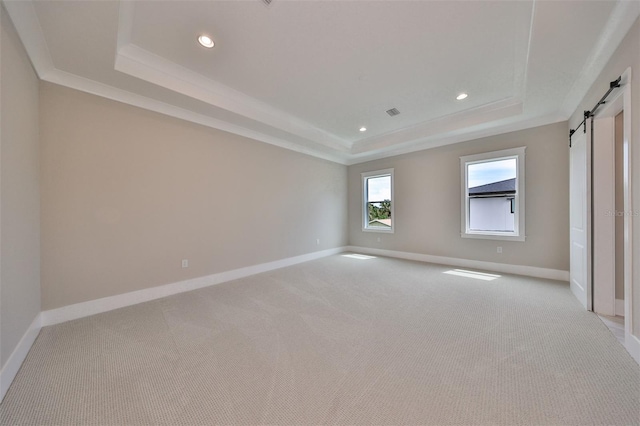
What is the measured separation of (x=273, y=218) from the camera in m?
4.70

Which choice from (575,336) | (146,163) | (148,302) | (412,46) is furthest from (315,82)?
(575,336)

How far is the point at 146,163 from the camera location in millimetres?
3117

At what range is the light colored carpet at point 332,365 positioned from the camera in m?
1.33

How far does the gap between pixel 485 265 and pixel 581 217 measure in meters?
1.92

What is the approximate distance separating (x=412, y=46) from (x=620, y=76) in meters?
1.78

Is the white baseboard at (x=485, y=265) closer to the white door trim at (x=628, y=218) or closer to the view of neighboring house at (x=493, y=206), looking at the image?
the view of neighboring house at (x=493, y=206)

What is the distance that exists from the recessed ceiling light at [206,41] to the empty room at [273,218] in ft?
0.07

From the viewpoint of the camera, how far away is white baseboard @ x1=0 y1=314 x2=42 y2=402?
149 cm

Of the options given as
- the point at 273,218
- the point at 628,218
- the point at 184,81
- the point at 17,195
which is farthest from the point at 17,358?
the point at 628,218

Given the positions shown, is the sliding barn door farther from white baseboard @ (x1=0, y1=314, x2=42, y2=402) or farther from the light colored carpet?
white baseboard @ (x1=0, y1=314, x2=42, y2=402)

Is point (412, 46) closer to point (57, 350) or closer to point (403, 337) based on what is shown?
point (403, 337)

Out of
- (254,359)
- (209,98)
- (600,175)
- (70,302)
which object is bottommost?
(254,359)

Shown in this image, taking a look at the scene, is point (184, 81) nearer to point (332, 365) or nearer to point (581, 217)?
point (332, 365)

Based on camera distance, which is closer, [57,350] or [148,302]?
[57,350]
